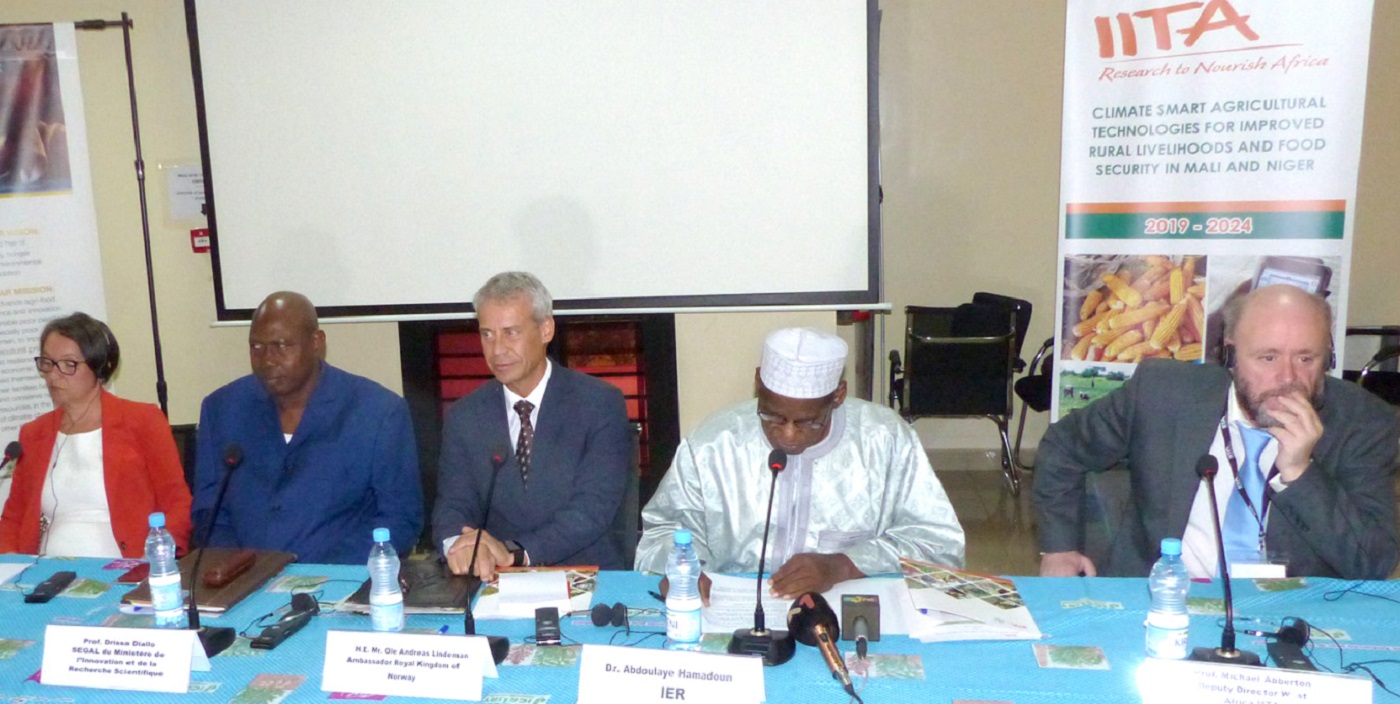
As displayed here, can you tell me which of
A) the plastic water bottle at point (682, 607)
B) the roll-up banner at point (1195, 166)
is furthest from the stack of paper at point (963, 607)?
the roll-up banner at point (1195, 166)

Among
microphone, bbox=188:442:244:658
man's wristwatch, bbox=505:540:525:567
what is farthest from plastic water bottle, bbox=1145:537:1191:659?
microphone, bbox=188:442:244:658

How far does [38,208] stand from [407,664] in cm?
351

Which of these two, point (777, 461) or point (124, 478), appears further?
point (124, 478)

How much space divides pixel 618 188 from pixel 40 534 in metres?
2.24

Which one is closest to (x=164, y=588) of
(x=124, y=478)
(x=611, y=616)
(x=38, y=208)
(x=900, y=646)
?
(x=611, y=616)

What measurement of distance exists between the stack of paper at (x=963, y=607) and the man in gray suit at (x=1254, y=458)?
500 mm

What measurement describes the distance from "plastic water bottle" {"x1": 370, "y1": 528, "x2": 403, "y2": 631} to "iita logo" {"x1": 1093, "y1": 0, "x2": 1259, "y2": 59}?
336 centimetres

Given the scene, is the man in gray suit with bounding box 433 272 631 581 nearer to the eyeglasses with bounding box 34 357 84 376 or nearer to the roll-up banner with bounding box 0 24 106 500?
the eyeglasses with bounding box 34 357 84 376

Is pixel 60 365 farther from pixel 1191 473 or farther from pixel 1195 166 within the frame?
pixel 1195 166

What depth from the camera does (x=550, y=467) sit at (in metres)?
2.71

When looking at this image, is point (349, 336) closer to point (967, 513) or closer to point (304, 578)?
point (304, 578)

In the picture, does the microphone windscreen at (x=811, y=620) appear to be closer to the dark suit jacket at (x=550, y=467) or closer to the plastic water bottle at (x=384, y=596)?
the plastic water bottle at (x=384, y=596)

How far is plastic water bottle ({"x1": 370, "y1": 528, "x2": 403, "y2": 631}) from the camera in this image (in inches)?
75.5

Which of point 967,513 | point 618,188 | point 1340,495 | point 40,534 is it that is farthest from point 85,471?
point 967,513
